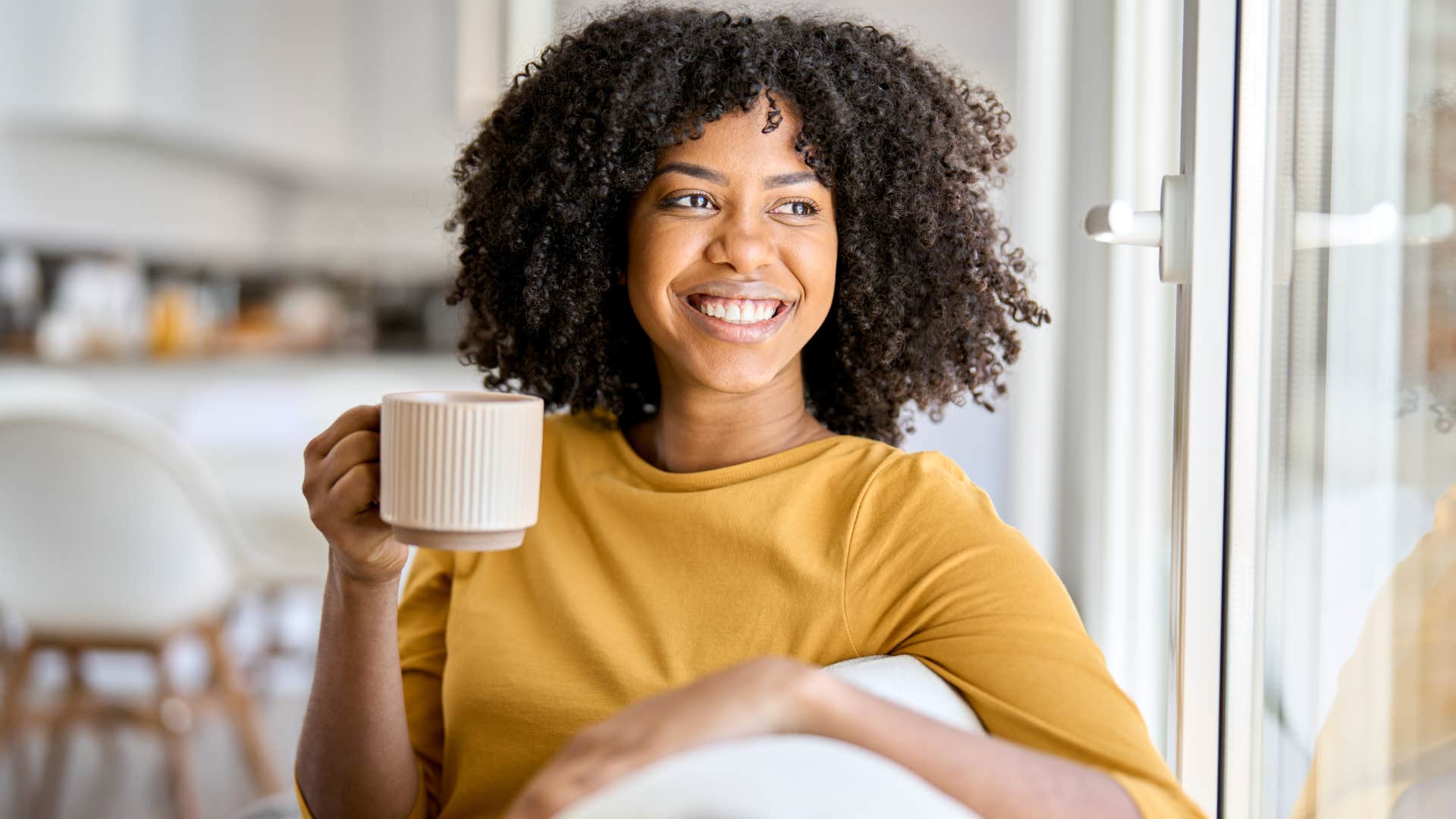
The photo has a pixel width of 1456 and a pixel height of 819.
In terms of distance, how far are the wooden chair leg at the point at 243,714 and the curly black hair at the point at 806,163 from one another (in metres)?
1.59

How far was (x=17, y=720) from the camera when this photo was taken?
→ 8.59 ft

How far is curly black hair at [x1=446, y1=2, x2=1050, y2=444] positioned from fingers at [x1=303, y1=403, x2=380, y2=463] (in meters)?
0.26

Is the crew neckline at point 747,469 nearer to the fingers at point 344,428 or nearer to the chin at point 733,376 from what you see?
the chin at point 733,376

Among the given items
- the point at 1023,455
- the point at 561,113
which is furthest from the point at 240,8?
the point at 561,113

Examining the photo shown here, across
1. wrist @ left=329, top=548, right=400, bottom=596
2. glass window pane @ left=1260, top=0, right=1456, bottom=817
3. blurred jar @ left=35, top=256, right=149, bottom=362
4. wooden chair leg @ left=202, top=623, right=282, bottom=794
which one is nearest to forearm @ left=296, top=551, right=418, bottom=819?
wrist @ left=329, top=548, right=400, bottom=596

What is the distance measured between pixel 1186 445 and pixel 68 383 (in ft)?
11.9

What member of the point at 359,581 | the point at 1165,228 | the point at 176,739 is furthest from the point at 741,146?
the point at 176,739

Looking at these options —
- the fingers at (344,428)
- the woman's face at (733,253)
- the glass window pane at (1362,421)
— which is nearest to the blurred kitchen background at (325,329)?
the glass window pane at (1362,421)

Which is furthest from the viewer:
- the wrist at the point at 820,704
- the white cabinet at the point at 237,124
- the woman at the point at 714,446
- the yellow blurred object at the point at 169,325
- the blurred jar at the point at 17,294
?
the yellow blurred object at the point at 169,325

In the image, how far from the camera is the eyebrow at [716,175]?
3.50 ft

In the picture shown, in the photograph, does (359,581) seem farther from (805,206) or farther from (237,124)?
(237,124)

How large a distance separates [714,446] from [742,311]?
150 millimetres

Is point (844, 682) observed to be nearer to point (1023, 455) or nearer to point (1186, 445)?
point (1186, 445)

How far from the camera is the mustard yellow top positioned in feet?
2.86
